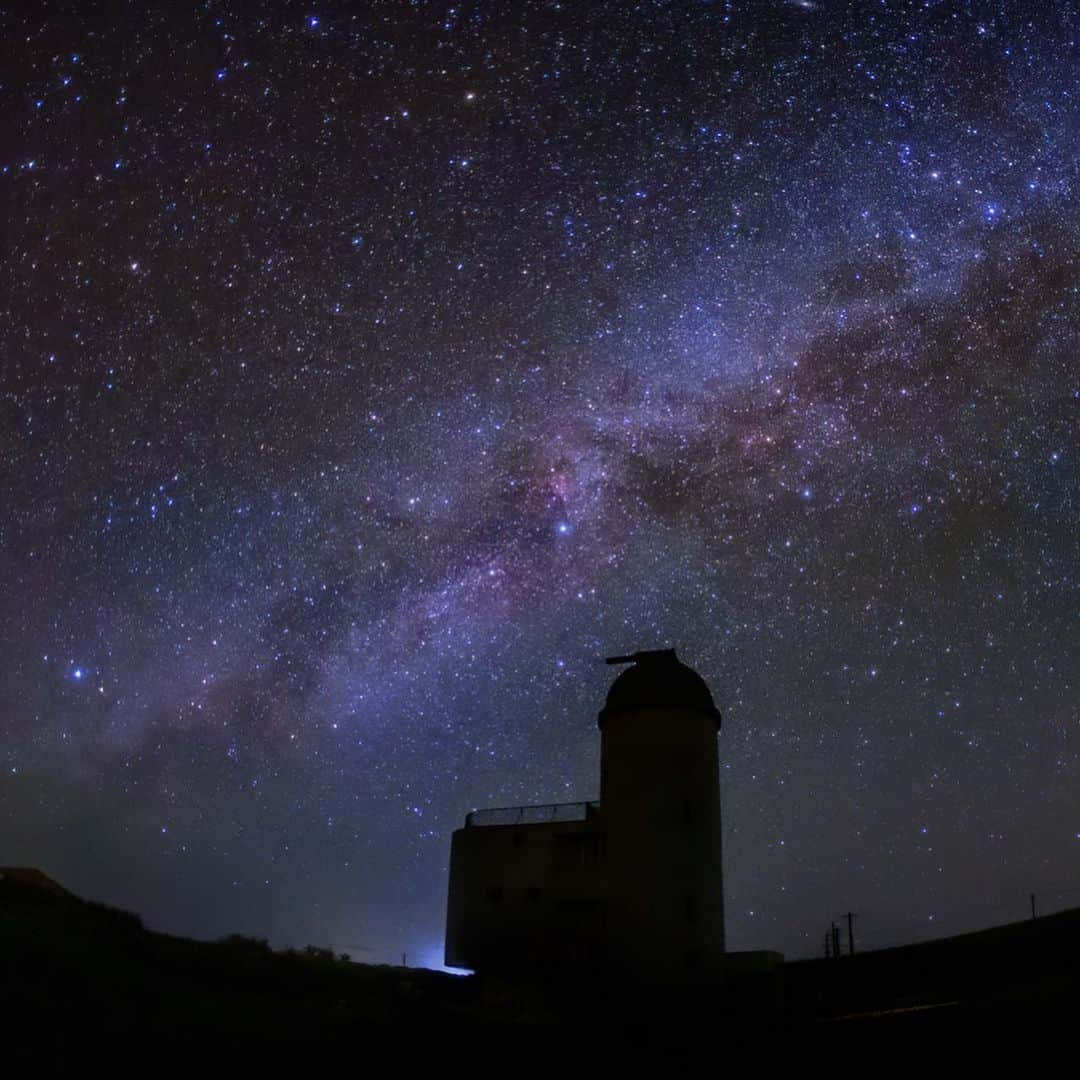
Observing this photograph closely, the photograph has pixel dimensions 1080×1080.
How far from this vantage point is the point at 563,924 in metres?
28.2

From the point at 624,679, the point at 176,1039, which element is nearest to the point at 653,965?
the point at 624,679

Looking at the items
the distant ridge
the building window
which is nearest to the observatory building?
the building window

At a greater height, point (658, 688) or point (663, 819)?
point (658, 688)

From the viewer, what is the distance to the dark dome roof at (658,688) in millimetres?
30031

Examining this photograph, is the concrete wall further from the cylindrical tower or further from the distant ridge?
the distant ridge

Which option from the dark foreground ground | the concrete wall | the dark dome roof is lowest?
the dark foreground ground

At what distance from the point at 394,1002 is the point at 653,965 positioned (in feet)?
29.6

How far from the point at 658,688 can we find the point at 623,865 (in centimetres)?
533

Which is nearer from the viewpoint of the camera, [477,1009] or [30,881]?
[477,1009]

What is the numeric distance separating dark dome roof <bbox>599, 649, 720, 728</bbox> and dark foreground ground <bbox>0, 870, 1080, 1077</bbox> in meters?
7.80

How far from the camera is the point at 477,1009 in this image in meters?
22.4

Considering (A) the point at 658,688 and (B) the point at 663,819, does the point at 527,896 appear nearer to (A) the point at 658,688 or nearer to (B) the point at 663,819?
(B) the point at 663,819

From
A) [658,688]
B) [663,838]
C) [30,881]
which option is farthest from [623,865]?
[30,881]

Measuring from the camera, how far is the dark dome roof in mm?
30031
